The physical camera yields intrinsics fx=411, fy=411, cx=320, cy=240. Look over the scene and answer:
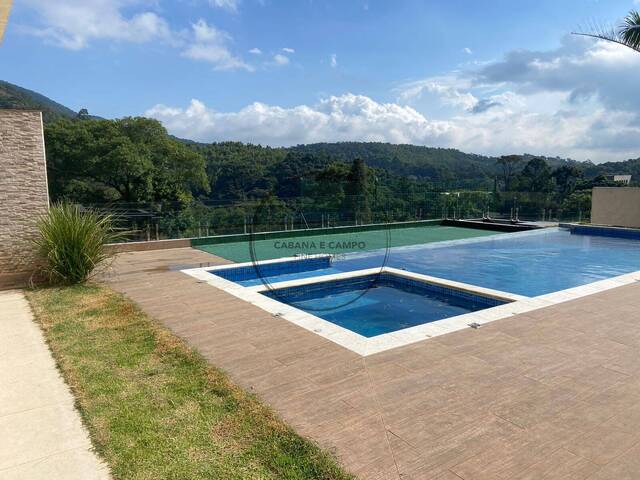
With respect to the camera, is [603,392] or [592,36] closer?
[603,392]

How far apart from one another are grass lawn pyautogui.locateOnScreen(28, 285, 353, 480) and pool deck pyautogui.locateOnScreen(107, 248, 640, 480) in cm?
19

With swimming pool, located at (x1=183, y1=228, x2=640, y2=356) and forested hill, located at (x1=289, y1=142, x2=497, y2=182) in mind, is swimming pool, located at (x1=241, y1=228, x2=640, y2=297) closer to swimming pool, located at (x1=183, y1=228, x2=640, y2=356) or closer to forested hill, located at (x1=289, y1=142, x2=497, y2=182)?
swimming pool, located at (x1=183, y1=228, x2=640, y2=356)

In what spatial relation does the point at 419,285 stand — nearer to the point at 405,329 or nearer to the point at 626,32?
the point at 405,329

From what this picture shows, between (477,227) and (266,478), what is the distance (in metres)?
16.9

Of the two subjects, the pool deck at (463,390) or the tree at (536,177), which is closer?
the pool deck at (463,390)

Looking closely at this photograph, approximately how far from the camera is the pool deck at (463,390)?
2.39 meters

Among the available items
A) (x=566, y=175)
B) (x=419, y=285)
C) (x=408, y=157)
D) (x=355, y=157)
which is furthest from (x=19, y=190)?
(x=566, y=175)

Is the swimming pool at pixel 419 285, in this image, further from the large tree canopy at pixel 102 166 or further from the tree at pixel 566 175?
the tree at pixel 566 175

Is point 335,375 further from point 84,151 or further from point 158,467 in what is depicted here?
point 84,151

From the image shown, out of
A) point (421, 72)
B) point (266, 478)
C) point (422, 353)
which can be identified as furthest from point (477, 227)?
point (266, 478)

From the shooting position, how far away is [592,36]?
1116 cm

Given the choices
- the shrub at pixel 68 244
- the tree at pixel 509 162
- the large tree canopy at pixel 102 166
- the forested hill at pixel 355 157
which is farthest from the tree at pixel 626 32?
the tree at pixel 509 162

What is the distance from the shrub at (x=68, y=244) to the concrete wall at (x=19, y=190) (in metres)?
0.36

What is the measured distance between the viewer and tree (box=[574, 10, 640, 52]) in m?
11.3
